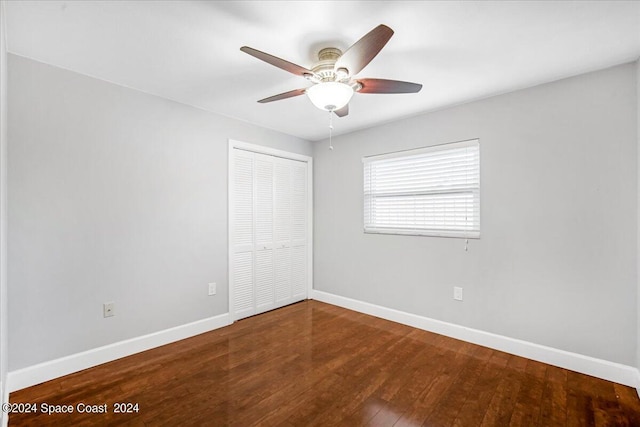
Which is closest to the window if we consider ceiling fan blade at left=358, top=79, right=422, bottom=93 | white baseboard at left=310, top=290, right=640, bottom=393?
white baseboard at left=310, top=290, right=640, bottom=393

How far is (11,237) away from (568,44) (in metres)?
3.96

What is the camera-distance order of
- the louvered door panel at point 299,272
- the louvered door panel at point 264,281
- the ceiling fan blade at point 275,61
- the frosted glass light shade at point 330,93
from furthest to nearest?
the louvered door panel at point 299,272 < the louvered door panel at point 264,281 < the frosted glass light shade at point 330,93 < the ceiling fan blade at point 275,61

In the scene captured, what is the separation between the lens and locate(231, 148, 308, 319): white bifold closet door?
11.4ft

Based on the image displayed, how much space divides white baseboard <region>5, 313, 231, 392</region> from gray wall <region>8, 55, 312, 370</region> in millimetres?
53

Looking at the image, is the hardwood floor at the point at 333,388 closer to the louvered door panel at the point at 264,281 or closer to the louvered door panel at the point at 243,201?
the louvered door panel at the point at 264,281

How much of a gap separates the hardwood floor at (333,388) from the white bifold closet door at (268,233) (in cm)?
81

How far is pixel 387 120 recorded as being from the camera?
134 inches

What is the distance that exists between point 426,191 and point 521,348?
1660 millimetres

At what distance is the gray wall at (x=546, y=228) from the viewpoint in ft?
7.11

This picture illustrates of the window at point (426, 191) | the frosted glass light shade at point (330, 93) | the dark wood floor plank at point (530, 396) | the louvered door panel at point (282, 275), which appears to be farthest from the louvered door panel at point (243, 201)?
the dark wood floor plank at point (530, 396)

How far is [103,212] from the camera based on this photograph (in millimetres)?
2432

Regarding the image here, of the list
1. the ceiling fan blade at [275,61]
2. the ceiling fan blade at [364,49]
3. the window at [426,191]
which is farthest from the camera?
the window at [426,191]

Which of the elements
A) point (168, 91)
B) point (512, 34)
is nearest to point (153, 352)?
point (168, 91)

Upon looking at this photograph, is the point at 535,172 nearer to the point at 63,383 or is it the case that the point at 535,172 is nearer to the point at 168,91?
the point at 168,91
